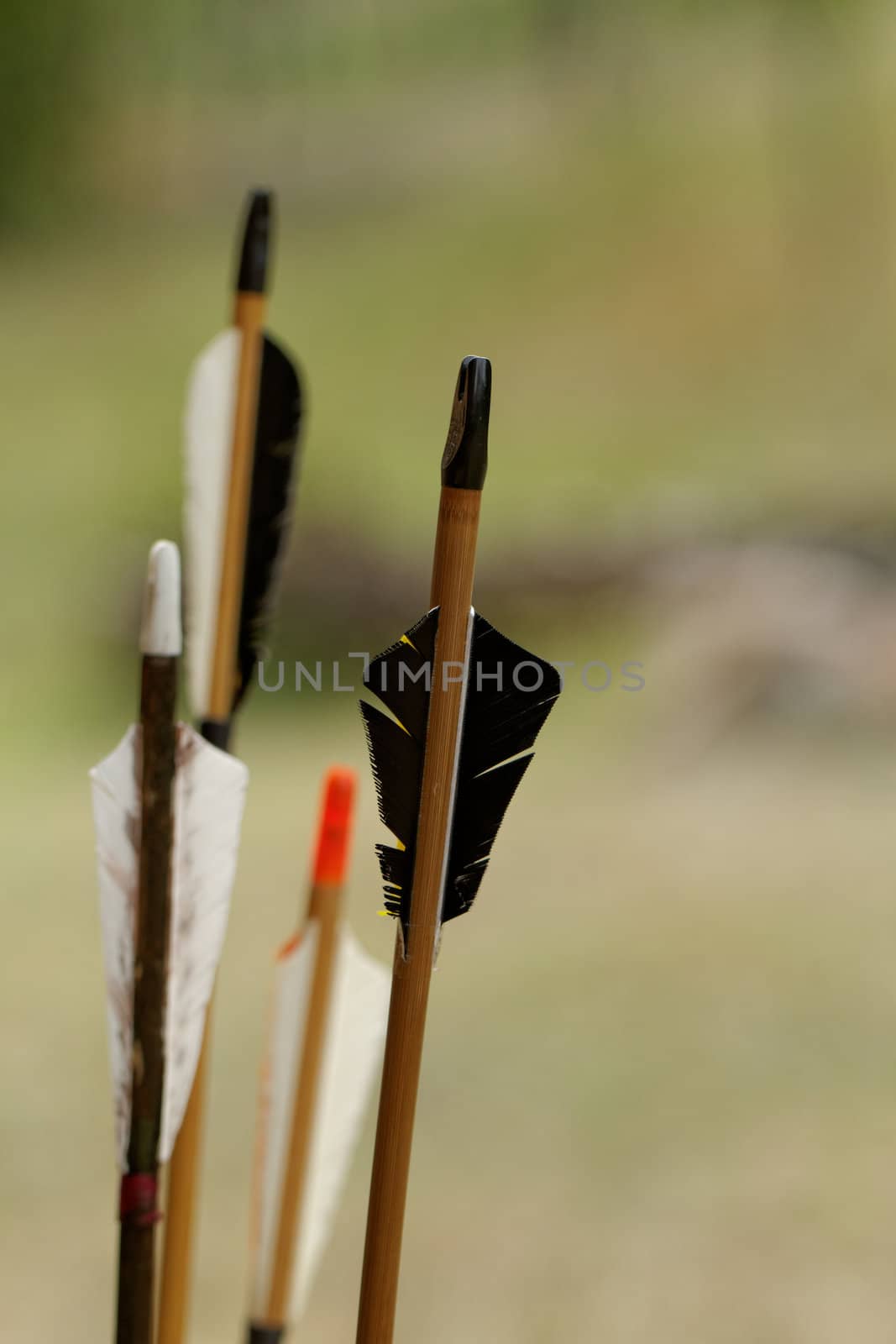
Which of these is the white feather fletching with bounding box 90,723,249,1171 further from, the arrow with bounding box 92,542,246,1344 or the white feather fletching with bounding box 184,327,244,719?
the white feather fletching with bounding box 184,327,244,719

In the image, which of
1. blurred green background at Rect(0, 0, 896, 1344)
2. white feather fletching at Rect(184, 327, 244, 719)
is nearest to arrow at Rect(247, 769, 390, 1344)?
white feather fletching at Rect(184, 327, 244, 719)

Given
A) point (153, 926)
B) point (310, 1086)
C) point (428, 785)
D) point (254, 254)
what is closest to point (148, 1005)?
point (153, 926)

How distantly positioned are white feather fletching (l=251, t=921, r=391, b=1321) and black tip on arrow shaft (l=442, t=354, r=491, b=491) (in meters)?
0.34

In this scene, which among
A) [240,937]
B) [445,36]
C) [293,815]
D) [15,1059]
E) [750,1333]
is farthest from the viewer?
[445,36]

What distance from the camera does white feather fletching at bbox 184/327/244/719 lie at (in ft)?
2.13

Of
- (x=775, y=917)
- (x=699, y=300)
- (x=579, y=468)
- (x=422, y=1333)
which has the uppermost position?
(x=699, y=300)

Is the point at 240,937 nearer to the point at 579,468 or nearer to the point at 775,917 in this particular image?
the point at 775,917

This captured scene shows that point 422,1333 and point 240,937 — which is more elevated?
point 240,937

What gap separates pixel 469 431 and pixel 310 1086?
431 mm

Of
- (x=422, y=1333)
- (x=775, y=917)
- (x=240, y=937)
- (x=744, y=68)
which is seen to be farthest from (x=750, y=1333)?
(x=744, y=68)

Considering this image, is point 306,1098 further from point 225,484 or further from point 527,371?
point 527,371

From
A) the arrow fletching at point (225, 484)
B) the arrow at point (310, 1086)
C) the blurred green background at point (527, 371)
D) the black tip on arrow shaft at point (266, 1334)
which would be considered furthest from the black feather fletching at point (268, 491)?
the blurred green background at point (527, 371)

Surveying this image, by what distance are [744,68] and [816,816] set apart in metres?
1.26

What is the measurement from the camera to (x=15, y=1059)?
5.11 feet
